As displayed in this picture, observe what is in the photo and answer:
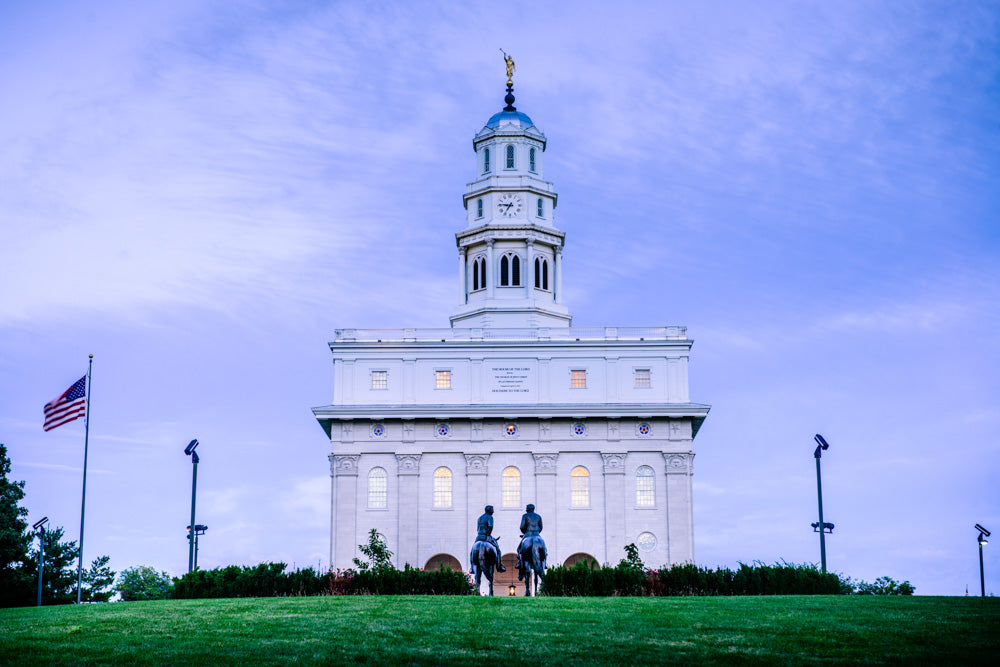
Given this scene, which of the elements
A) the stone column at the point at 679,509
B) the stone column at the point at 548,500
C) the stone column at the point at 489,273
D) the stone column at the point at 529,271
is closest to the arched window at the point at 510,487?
the stone column at the point at 548,500

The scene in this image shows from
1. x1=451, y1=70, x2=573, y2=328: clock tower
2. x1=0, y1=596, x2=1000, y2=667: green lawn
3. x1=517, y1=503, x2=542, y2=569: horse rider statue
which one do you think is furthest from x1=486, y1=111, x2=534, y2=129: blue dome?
x1=0, y1=596, x2=1000, y2=667: green lawn

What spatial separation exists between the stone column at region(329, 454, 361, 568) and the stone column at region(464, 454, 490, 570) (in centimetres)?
622

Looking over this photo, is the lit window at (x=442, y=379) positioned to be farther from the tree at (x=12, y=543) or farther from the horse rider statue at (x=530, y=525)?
the horse rider statue at (x=530, y=525)

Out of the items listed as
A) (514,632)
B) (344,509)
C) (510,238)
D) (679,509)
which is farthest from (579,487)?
(514,632)

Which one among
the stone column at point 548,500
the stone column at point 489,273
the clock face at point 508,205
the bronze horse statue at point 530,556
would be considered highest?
the clock face at point 508,205

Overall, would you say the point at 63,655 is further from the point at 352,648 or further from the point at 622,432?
the point at 622,432

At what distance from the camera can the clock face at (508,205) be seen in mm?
76938

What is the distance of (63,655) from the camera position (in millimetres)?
22031

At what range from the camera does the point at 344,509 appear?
220 ft

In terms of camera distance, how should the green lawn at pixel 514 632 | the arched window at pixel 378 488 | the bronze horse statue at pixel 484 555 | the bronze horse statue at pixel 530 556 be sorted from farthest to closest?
the arched window at pixel 378 488 < the bronze horse statue at pixel 530 556 < the bronze horse statue at pixel 484 555 < the green lawn at pixel 514 632

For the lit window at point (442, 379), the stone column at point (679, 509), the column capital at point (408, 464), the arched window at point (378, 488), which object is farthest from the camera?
the lit window at point (442, 379)

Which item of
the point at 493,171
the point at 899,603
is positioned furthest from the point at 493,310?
the point at 899,603

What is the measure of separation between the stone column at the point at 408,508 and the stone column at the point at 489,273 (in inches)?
498

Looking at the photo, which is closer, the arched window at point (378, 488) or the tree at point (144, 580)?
the arched window at point (378, 488)
